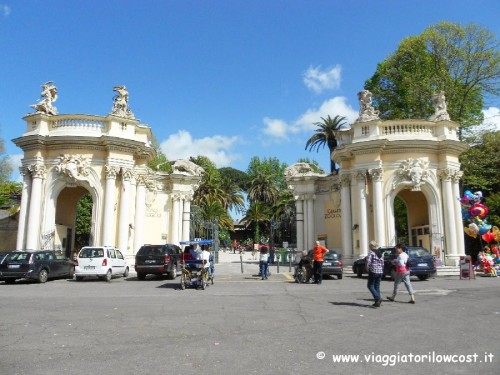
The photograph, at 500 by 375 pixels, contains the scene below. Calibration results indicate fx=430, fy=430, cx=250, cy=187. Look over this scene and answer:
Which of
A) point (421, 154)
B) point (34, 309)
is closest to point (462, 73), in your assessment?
point (421, 154)

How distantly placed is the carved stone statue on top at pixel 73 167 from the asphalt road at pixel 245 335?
12.5 meters

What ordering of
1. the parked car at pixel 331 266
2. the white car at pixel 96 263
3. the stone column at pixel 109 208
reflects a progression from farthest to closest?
the stone column at pixel 109 208, the parked car at pixel 331 266, the white car at pixel 96 263

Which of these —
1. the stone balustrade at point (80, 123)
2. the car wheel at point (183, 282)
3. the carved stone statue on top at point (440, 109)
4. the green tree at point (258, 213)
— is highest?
the carved stone statue on top at point (440, 109)

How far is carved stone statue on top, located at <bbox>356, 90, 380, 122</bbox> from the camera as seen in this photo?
87.2 feet

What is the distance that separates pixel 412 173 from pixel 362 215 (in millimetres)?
3891

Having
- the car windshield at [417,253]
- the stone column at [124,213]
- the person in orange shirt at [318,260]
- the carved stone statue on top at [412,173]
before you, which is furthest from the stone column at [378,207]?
the stone column at [124,213]

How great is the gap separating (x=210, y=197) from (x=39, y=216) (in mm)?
32599

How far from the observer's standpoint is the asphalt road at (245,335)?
5.85 metres

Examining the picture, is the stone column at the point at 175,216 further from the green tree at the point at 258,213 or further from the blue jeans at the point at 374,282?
the green tree at the point at 258,213

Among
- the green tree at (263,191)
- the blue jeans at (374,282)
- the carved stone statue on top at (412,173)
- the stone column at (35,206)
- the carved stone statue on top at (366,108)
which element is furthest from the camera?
the green tree at (263,191)

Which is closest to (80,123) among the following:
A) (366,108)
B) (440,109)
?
(366,108)

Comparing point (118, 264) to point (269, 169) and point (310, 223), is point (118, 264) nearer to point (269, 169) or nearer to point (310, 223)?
point (310, 223)

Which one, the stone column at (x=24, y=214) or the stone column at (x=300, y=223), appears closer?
the stone column at (x=24, y=214)

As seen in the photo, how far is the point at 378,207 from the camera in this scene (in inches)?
990
